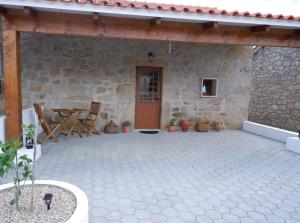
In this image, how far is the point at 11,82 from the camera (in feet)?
12.8

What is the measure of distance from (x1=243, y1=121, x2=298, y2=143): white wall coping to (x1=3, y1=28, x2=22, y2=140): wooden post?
5778 millimetres

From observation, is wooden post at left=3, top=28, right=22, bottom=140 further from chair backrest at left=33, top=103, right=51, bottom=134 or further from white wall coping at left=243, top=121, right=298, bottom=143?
white wall coping at left=243, top=121, right=298, bottom=143

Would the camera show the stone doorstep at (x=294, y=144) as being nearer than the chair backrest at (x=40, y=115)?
No

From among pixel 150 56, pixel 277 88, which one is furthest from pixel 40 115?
pixel 277 88

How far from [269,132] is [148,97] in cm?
334

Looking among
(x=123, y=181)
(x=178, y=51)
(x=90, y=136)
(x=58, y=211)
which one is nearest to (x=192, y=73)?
(x=178, y=51)

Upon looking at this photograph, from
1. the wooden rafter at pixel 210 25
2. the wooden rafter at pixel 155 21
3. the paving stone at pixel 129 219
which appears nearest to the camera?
the paving stone at pixel 129 219

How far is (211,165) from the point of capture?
4.27 meters

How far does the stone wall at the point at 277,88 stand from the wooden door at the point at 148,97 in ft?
15.3

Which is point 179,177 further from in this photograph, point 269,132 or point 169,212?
point 269,132

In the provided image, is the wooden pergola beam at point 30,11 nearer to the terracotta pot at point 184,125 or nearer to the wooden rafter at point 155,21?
the wooden rafter at point 155,21

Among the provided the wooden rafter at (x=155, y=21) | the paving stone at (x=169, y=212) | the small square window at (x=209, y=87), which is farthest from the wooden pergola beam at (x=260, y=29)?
the paving stone at (x=169, y=212)

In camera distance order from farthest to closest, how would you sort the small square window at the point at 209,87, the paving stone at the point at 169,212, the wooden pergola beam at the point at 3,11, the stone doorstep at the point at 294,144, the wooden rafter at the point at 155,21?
the small square window at the point at 209,87
the stone doorstep at the point at 294,144
the wooden rafter at the point at 155,21
the wooden pergola beam at the point at 3,11
the paving stone at the point at 169,212

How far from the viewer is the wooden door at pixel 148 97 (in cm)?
686
